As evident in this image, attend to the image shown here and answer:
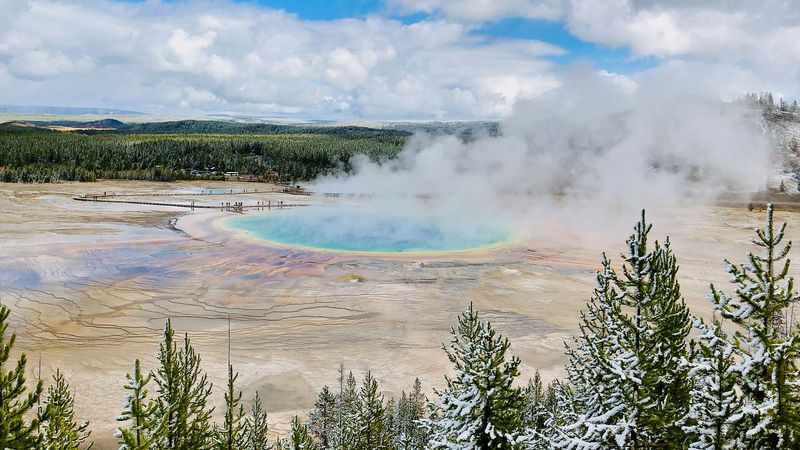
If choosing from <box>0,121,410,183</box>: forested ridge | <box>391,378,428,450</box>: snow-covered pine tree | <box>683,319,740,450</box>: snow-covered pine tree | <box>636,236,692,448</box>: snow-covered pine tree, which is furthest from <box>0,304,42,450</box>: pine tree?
<box>0,121,410,183</box>: forested ridge

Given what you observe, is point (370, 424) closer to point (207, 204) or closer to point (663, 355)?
point (663, 355)

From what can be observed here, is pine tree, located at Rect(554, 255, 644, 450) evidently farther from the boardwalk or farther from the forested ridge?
the forested ridge

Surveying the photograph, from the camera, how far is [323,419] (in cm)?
1898

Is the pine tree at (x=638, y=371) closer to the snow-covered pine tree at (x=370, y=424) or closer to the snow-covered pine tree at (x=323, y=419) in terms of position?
the snow-covered pine tree at (x=370, y=424)

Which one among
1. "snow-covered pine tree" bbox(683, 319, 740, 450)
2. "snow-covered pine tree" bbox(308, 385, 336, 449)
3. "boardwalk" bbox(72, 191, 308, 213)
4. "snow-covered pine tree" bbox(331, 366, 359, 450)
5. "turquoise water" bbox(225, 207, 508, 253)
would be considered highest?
"snow-covered pine tree" bbox(683, 319, 740, 450)

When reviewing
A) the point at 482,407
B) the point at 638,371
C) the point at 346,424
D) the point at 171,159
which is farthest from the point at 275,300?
the point at 171,159

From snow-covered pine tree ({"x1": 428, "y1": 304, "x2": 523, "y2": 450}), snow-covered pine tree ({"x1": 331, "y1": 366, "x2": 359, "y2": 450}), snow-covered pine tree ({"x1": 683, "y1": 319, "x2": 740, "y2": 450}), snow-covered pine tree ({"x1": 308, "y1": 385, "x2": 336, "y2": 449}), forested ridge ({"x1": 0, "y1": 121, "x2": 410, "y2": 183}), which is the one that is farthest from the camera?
forested ridge ({"x1": 0, "y1": 121, "x2": 410, "y2": 183})

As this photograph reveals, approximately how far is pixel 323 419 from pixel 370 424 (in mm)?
4133

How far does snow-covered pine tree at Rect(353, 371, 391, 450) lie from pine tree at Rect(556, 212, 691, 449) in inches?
317

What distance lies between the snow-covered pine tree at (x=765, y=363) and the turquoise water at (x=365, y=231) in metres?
38.6

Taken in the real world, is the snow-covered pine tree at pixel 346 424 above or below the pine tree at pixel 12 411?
below

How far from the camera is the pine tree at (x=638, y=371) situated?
6094 mm

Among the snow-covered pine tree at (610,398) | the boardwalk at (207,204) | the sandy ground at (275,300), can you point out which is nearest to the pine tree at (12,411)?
the snow-covered pine tree at (610,398)

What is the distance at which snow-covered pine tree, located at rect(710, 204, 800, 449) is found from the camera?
4918 millimetres
